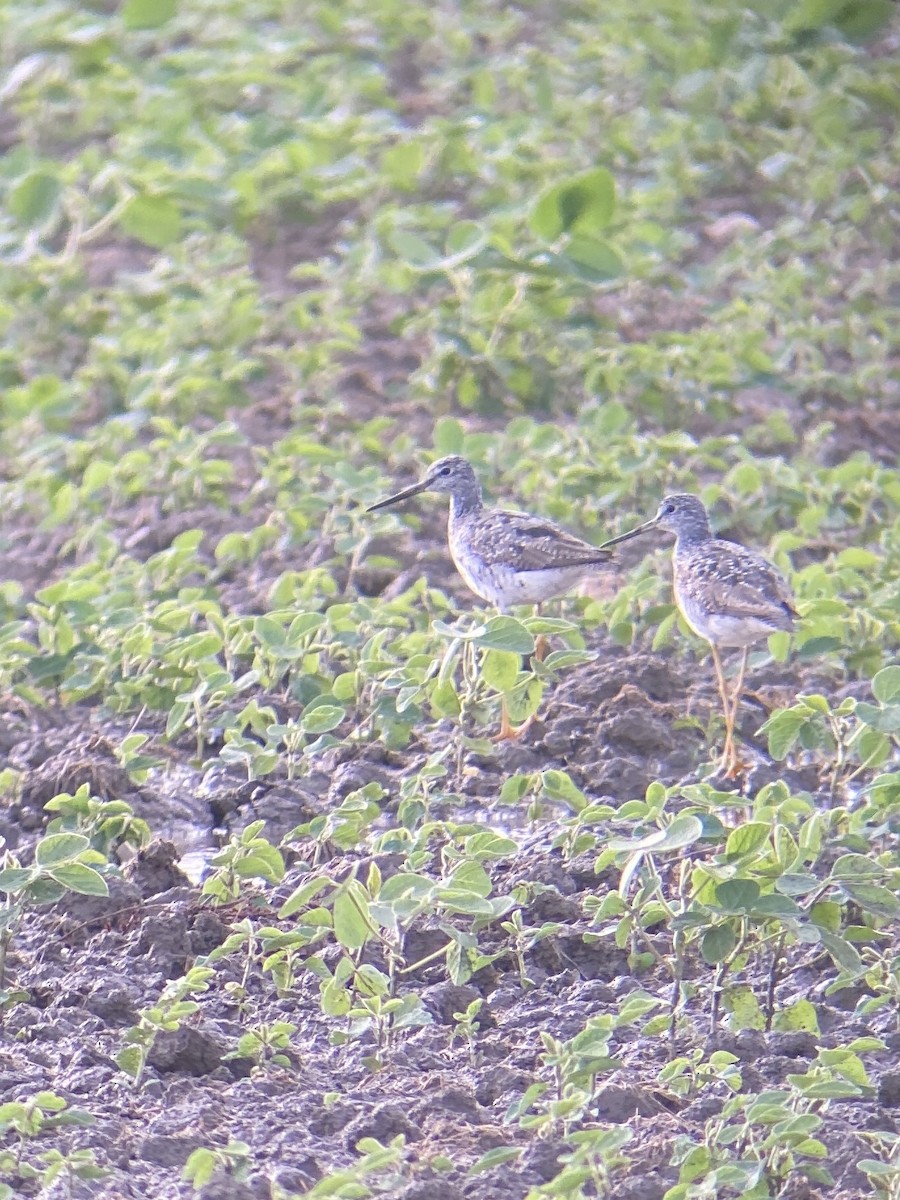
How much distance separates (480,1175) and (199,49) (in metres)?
9.56

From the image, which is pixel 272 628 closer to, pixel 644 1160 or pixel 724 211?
pixel 644 1160

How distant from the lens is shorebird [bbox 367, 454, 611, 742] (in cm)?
668

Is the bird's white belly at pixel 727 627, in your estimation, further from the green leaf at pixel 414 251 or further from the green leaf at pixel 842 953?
the green leaf at pixel 414 251

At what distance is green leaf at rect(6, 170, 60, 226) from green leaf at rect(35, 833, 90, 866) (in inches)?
214

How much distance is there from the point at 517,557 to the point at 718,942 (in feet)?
7.13

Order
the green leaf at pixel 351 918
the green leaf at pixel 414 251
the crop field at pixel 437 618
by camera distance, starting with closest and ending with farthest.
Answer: the crop field at pixel 437 618
the green leaf at pixel 351 918
the green leaf at pixel 414 251

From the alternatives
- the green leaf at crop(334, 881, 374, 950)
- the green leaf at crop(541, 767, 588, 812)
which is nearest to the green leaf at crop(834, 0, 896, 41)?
the green leaf at crop(541, 767, 588, 812)

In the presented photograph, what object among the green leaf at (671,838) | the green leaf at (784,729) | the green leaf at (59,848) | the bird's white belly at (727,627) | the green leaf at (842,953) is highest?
the green leaf at (59,848)

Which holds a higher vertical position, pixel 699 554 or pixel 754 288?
pixel 699 554

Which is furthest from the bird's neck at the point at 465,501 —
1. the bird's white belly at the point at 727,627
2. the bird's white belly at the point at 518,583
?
the bird's white belly at the point at 727,627

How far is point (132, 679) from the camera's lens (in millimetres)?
6449

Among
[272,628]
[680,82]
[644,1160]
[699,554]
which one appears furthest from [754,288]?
[644,1160]

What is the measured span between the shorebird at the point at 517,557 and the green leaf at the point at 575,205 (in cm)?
218

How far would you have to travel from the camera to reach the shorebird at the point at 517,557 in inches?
263
